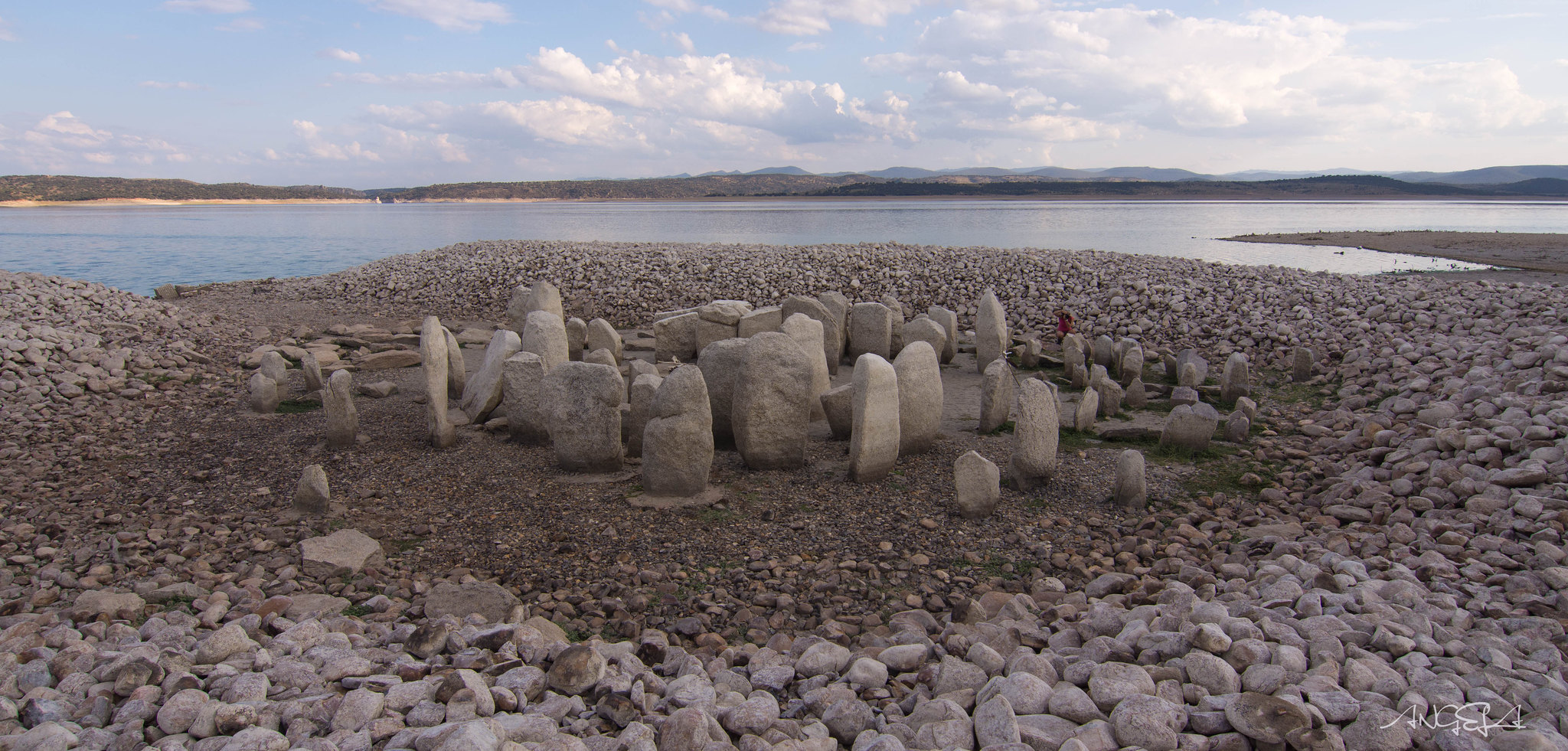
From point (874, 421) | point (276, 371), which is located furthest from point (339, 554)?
point (276, 371)

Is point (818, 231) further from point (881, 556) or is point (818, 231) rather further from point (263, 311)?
point (881, 556)

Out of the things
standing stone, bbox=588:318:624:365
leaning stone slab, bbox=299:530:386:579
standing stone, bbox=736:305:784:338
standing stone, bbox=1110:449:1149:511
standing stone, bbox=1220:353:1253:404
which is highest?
standing stone, bbox=736:305:784:338

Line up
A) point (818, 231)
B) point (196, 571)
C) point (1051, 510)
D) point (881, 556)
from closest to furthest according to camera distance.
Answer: point (196, 571)
point (881, 556)
point (1051, 510)
point (818, 231)

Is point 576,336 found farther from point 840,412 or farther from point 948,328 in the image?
point 840,412

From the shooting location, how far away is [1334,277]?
14242 millimetres

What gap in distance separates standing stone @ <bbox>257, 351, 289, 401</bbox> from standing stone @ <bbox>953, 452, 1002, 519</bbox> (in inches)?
293

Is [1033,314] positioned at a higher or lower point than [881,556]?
higher

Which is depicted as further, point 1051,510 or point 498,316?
point 498,316

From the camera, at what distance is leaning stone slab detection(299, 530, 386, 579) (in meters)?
4.75

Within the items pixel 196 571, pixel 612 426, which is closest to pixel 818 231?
pixel 612 426

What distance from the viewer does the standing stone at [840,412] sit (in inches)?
285

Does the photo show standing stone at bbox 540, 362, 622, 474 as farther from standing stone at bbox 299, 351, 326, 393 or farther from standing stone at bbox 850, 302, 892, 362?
standing stone at bbox 850, 302, 892, 362

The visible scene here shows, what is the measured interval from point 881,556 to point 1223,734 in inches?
101

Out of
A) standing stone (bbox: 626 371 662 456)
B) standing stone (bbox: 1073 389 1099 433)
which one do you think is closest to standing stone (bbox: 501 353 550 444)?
standing stone (bbox: 626 371 662 456)
